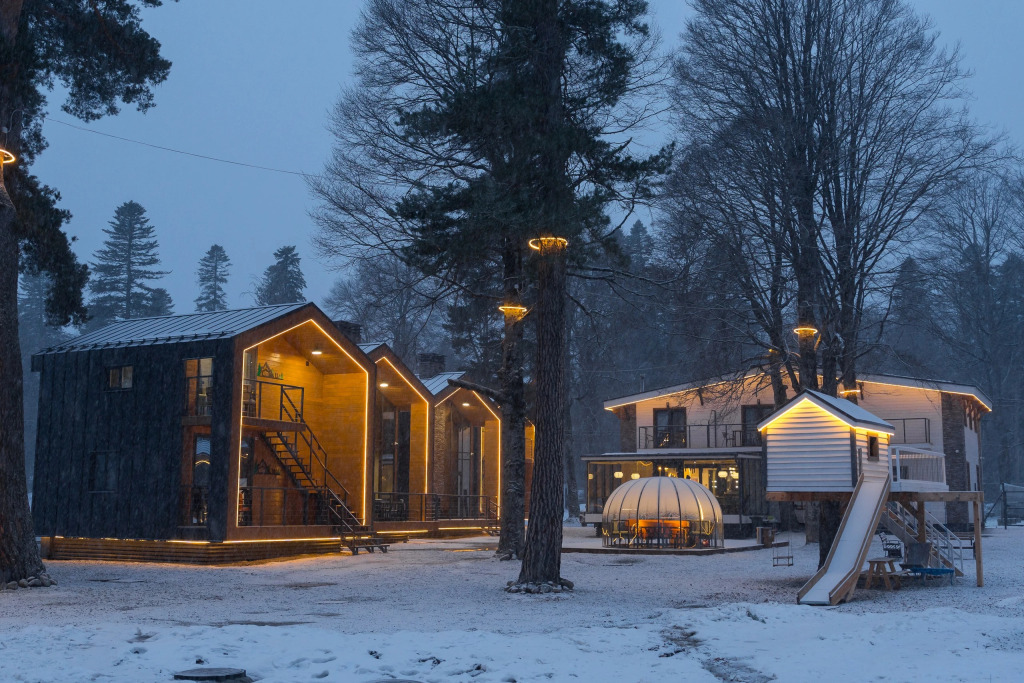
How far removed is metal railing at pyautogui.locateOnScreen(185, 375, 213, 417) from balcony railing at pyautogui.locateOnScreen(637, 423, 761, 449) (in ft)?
70.8

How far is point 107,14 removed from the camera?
1883 centimetres

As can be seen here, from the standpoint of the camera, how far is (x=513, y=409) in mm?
21625

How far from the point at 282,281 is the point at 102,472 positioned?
52456 millimetres

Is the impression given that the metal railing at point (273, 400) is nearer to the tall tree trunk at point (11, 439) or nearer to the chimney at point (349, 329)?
the chimney at point (349, 329)

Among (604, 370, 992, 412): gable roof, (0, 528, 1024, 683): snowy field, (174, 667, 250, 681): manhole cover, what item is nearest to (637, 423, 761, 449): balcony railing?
(604, 370, 992, 412): gable roof

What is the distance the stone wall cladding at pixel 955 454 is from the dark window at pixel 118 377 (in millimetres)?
27239

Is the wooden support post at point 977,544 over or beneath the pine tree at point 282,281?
beneath

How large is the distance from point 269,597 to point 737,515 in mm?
21693

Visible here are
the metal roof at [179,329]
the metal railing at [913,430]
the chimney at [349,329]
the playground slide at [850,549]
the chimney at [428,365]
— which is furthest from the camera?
the chimney at [428,365]

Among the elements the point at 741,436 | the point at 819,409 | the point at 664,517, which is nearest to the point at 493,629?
the point at 819,409

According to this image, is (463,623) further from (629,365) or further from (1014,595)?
(629,365)

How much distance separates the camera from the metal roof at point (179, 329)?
2258 centimetres

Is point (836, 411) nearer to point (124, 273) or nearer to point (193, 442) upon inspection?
point (193, 442)

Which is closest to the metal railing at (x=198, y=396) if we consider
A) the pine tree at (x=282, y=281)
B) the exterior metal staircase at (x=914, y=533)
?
the exterior metal staircase at (x=914, y=533)
